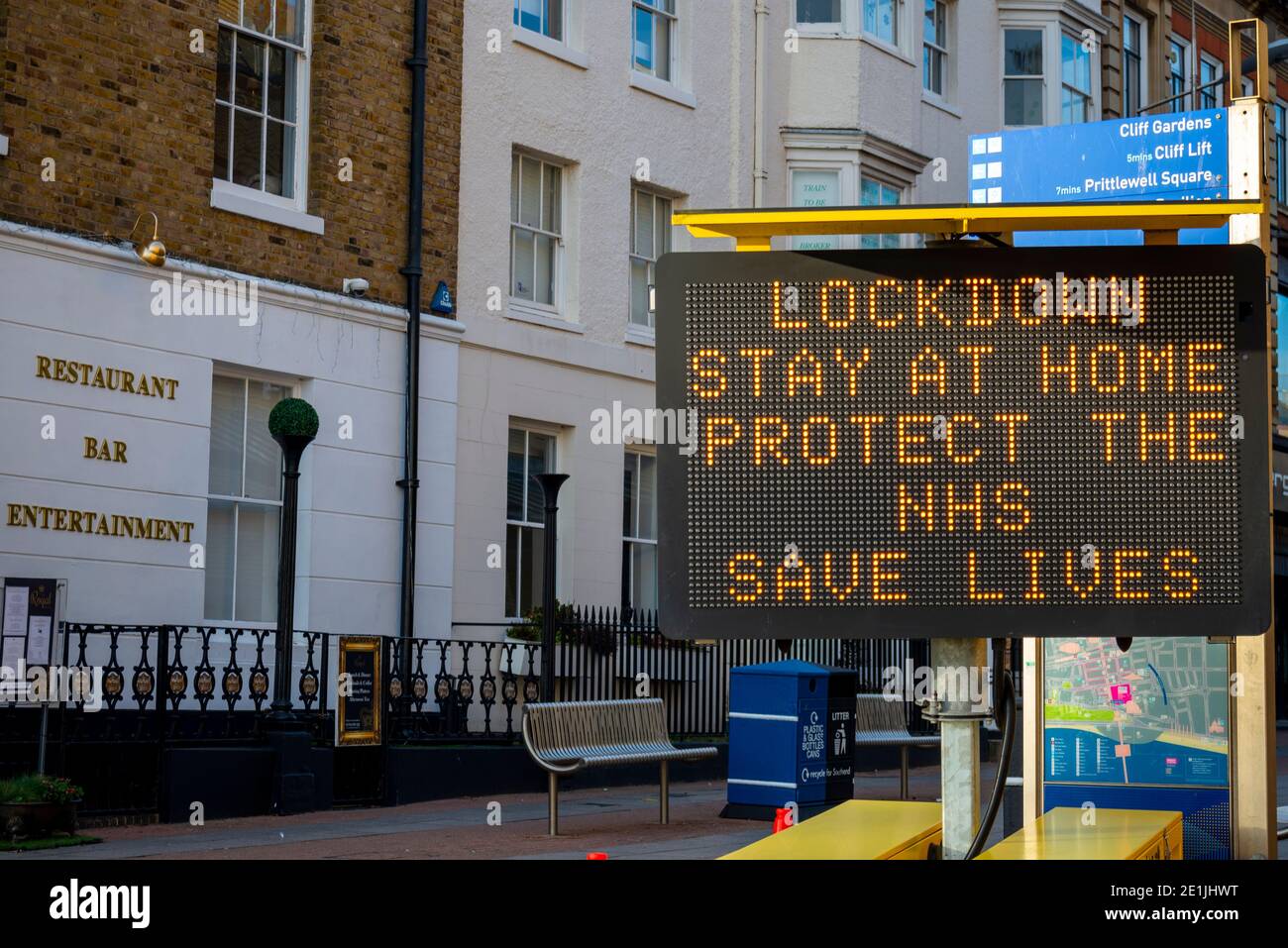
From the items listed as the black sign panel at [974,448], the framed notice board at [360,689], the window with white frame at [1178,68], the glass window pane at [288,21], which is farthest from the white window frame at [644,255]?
the black sign panel at [974,448]

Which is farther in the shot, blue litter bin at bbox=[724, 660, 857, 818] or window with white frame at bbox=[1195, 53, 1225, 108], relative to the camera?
window with white frame at bbox=[1195, 53, 1225, 108]

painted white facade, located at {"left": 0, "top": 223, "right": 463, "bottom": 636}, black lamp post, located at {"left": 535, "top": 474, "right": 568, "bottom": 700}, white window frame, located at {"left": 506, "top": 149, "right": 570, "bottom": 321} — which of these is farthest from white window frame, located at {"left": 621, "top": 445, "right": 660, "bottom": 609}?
black lamp post, located at {"left": 535, "top": 474, "right": 568, "bottom": 700}

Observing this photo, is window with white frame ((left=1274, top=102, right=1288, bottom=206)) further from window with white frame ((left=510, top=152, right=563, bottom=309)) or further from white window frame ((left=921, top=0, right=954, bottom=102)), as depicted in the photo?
window with white frame ((left=510, top=152, right=563, bottom=309))

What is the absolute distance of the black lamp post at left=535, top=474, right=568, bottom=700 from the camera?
55.4 ft

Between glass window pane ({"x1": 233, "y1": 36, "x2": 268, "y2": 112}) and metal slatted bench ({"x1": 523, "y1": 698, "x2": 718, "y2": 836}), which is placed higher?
glass window pane ({"x1": 233, "y1": 36, "x2": 268, "y2": 112})

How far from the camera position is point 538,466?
19766 millimetres

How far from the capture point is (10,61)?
14367mm

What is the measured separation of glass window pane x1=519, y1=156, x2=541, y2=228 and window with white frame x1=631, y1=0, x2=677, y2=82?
7.22 ft

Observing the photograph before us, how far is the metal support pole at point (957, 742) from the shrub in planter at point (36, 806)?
828cm

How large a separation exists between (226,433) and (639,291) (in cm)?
643

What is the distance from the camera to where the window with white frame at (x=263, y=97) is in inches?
653

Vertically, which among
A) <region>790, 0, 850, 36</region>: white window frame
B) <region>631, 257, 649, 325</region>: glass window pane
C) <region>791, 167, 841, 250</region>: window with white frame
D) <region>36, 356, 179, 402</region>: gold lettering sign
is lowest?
<region>36, 356, 179, 402</region>: gold lettering sign
